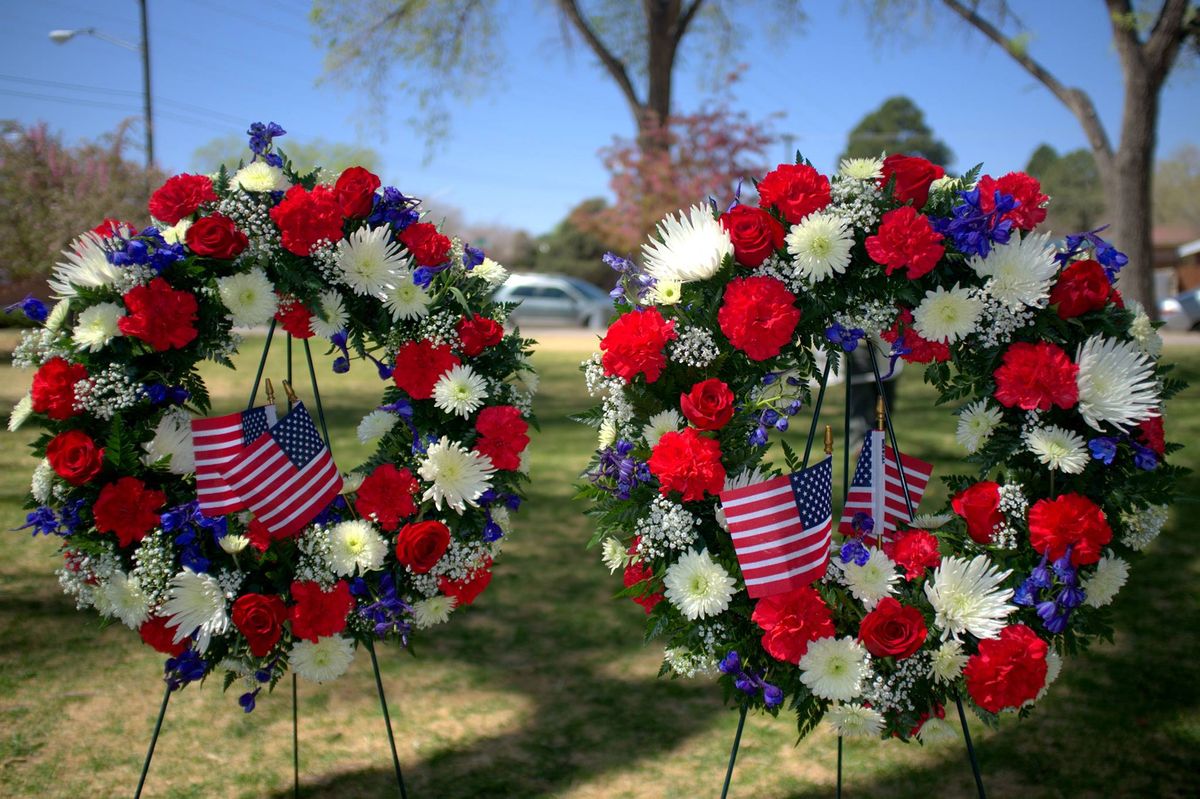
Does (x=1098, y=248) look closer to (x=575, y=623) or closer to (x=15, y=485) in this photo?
(x=575, y=623)

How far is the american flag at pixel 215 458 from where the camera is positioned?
10.7 ft

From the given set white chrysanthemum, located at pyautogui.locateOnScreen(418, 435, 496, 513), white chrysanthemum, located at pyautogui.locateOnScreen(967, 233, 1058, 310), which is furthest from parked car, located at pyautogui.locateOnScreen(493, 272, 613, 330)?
white chrysanthemum, located at pyautogui.locateOnScreen(967, 233, 1058, 310)

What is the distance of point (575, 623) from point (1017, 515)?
2.99 m

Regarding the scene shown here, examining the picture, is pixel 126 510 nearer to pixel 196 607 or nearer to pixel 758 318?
pixel 196 607

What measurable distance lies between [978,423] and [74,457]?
305 centimetres

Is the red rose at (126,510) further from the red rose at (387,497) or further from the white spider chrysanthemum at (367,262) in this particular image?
the white spider chrysanthemum at (367,262)

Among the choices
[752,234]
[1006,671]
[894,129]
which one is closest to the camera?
[1006,671]

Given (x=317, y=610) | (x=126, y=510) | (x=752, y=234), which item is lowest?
(x=317, y=610)

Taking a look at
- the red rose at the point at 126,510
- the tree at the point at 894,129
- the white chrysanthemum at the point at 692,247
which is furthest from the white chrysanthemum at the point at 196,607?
the tree at the point at 894,129

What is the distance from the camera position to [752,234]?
120 inches

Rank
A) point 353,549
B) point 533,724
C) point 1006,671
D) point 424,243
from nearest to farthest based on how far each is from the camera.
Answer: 1. point 1006,671
2. point 353,549
3. point 424,243
4. point 533,724

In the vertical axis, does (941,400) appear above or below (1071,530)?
above

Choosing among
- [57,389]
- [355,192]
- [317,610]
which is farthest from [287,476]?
[355,192]

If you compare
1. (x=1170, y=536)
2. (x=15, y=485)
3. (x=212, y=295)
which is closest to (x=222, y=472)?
(x=212, y=295)
